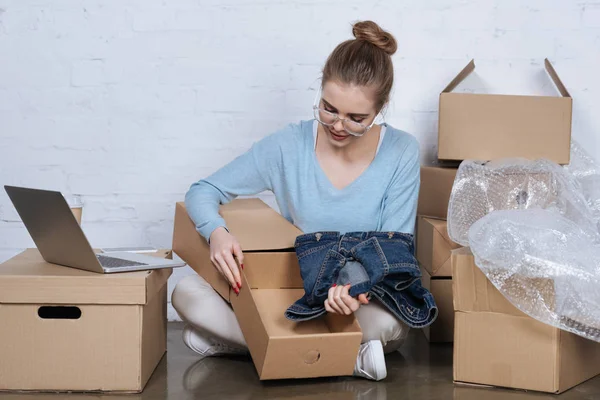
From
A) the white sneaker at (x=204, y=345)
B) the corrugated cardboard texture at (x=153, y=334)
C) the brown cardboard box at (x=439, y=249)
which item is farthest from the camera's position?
the brown cardboard box at (x=439, y=249)

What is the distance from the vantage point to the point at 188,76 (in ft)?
7.45

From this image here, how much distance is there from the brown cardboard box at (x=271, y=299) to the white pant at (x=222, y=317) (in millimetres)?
38

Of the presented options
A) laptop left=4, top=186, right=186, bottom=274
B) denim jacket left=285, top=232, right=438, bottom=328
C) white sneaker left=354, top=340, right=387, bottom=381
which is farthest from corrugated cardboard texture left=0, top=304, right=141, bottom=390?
white sneaker left=354, top=340, right=387, bottom=381

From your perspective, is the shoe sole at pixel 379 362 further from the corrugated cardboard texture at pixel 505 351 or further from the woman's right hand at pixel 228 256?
the woman's right hand at pixel 228 256

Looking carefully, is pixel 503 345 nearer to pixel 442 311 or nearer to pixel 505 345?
pixel 505 345

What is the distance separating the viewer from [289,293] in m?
1.81

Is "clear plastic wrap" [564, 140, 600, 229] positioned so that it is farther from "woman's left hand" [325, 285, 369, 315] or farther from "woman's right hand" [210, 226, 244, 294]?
"woman's right hand" [210, 226, 244, 294]

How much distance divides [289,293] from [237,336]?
0.16 meters

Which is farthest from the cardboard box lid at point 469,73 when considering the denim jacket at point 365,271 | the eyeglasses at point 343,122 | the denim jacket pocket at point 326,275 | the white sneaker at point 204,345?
the white sneaker at point 204,345

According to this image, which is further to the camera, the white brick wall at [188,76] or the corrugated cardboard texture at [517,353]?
the white brick wall at [188,76]

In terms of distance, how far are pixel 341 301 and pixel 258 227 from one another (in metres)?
0.36

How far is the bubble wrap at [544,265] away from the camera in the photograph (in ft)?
5.04

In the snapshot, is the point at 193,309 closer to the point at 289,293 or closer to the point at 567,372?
the point at 289,293

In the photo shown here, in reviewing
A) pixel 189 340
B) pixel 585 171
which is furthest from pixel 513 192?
pixel 189 340
